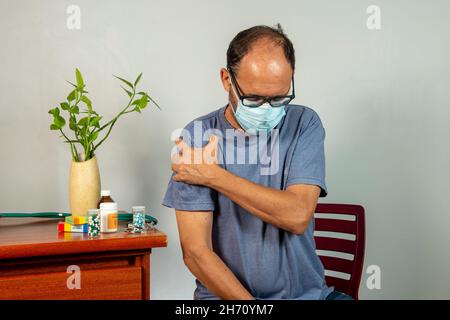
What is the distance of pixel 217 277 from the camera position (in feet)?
4.44

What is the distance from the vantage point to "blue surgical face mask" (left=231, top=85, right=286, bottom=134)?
145 cm

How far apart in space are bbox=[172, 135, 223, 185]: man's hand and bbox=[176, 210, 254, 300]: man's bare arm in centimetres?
11

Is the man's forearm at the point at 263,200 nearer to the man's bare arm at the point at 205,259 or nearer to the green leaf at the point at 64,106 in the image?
the man's bare arm at the point at 205,259

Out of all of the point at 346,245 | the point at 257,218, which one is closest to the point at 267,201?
the point at 257,218

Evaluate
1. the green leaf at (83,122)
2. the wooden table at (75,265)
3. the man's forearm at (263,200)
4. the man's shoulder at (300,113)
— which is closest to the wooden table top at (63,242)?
the wooden table at (75,265)

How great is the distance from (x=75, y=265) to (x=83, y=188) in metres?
0.33

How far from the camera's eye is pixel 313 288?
1473mm

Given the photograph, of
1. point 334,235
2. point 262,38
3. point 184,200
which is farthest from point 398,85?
point 184,200

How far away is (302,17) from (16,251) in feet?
5.39

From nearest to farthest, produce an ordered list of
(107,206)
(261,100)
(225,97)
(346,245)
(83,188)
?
(261,100)
(107,206)
(83,188)
(346,245)
(225,97)

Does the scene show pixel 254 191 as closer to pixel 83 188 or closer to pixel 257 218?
pixel 257 218

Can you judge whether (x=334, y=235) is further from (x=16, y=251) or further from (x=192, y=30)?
(x=16, y=251)

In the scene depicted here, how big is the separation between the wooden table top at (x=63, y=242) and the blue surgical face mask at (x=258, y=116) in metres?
0.40
